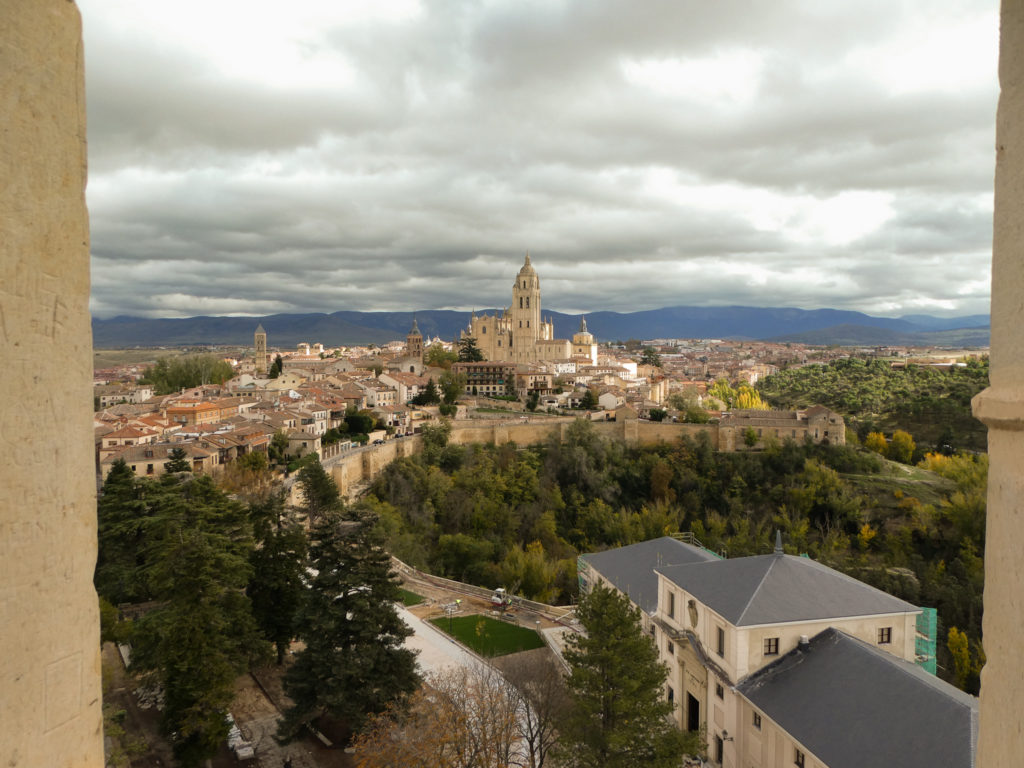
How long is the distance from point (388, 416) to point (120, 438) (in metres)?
15.9

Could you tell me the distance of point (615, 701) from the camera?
1059 centimetres

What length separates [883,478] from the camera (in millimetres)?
37156

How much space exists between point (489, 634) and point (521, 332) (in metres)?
66.7

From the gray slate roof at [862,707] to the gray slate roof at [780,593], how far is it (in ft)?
2.42

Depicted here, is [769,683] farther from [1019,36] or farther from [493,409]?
[493,409]

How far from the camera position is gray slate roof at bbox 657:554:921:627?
12.9 meters

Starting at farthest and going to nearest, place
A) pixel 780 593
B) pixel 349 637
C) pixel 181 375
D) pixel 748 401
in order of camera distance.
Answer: pixel 748 401
pixel 181 375
pixel 780 593
pixel 349 637

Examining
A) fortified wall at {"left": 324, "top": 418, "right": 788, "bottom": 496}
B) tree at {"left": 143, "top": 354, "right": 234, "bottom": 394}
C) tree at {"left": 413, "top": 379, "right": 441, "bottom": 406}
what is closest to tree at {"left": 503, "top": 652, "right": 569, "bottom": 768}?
fortified wall at {"left": 324, "top": 418, "right": 788, "bottom": 496}

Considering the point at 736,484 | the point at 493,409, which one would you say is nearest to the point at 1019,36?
the point at 736,484

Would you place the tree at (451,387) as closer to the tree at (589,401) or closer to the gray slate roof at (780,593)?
the tree at (589,401)

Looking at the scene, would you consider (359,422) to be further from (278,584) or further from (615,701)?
(615,701)

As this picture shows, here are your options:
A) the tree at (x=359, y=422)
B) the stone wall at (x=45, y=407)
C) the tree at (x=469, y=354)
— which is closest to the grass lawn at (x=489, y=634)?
the stone wall at (x=45, y=407)

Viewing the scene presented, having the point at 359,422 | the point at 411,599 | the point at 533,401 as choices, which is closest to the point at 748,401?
the point at 533,401

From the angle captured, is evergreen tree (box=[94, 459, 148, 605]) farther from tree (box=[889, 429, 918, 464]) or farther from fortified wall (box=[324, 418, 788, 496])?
tree (box=[889, 429, 918, 464])
